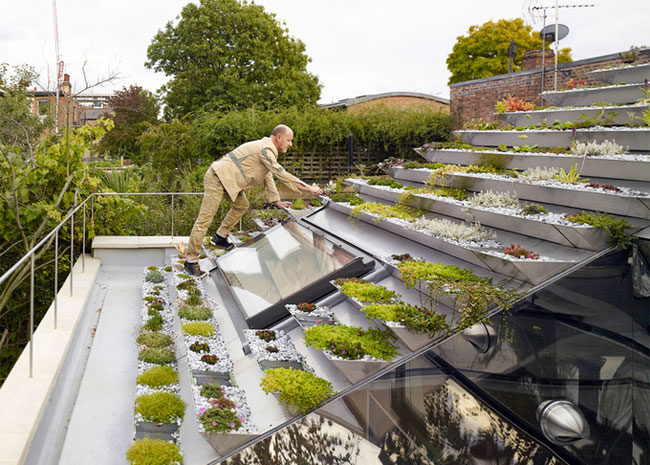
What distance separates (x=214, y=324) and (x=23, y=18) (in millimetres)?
7373

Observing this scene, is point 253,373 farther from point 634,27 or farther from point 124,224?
point 124,224

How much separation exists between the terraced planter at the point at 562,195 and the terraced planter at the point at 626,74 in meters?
2.51

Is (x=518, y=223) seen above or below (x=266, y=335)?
above

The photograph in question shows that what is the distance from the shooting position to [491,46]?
27.8m

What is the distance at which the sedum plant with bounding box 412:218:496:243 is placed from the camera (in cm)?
392

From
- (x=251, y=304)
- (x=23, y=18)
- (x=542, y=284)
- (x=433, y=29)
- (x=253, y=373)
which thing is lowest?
(x=253, y=373)

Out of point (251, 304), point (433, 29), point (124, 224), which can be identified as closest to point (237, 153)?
point (251, 304)

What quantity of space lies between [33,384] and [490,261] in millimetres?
3035

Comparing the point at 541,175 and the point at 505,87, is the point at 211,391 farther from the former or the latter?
the point at 505,87

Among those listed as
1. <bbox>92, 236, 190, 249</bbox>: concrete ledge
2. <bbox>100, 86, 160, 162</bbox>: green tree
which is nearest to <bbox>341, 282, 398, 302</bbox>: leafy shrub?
<bbox>92, 236, 190, 249</bbox>: concrete ledge

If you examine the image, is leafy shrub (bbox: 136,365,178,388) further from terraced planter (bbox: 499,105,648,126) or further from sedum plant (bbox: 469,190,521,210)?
terraced planter (bbox: 499,105,648,126)

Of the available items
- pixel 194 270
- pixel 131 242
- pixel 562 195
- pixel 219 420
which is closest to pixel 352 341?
pixel 219 420

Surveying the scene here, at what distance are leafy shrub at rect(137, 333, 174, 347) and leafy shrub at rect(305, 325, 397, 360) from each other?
5.21ft

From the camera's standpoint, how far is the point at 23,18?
28.9 ft
